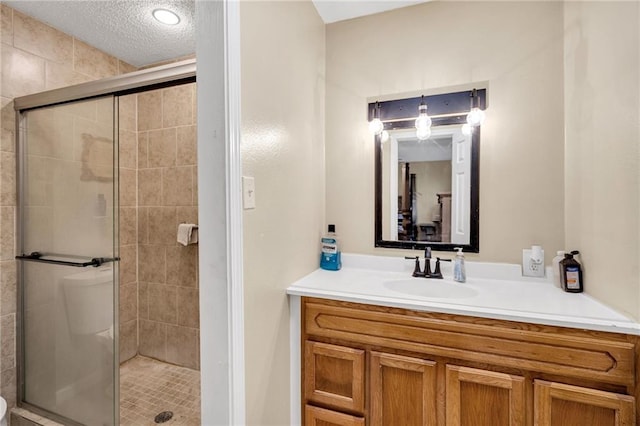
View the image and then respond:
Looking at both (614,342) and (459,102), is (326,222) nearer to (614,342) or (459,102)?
(459,102)

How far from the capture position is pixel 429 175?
1.70m

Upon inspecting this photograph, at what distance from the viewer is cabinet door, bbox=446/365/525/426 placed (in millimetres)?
1078

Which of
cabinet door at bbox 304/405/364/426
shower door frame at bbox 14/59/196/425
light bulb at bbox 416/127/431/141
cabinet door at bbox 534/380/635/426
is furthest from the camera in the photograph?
light bulb at bbox 416/127/431/141

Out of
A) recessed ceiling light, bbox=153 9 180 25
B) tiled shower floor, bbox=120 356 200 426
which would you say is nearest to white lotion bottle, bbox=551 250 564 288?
tiled shower floor, bbox=120 356 200 426

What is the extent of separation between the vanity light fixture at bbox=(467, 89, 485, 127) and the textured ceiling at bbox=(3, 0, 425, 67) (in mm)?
611

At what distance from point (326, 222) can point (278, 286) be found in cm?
69

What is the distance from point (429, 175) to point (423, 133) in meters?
0.24

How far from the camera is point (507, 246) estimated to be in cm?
155

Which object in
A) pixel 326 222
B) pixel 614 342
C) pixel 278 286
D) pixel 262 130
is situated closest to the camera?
pixel 614 342

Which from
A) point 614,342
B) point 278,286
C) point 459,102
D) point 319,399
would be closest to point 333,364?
point 319,399

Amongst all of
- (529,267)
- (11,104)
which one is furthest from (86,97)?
(529,267)

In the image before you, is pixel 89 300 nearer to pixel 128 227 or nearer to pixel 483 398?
pixel 128 227

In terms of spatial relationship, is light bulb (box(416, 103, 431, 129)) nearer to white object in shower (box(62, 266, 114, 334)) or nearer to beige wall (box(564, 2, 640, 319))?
beige wall (box(564, 2, 640, 319))

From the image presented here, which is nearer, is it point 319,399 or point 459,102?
point 319,399
